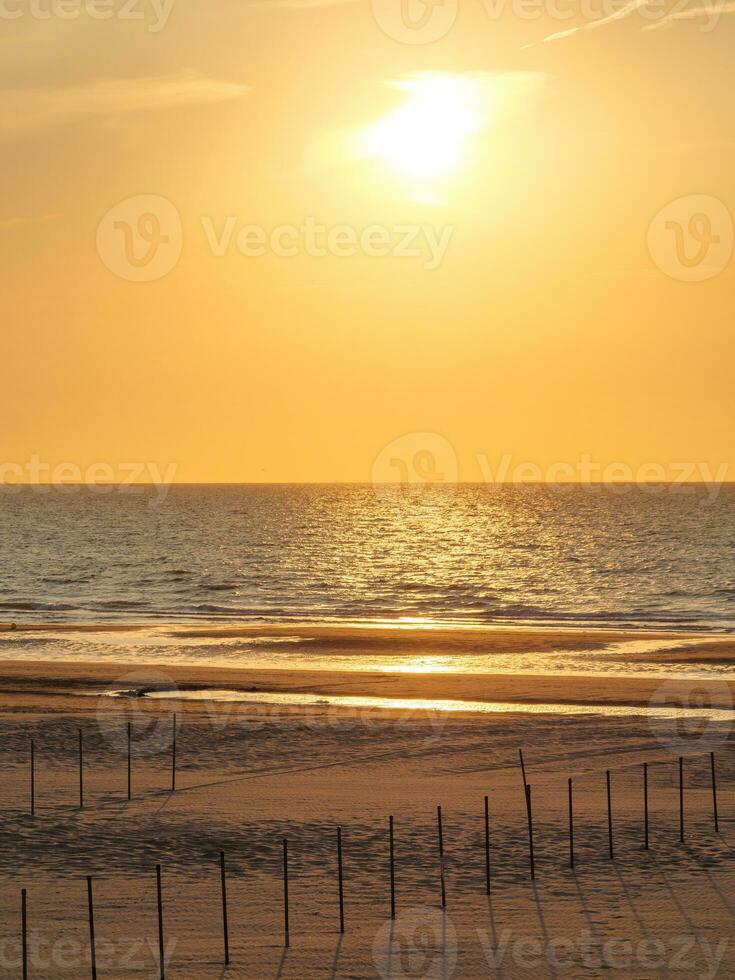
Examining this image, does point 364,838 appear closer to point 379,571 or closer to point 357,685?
point 357,685

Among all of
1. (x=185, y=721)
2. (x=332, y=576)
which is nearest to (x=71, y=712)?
(x=185, y=721)

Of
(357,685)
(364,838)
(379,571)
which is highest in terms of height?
(379,571)

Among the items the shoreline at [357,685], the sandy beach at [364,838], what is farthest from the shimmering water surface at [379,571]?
the sandy beach at [364,838]

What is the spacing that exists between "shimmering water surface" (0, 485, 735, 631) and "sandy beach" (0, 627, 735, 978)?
31.9 metres

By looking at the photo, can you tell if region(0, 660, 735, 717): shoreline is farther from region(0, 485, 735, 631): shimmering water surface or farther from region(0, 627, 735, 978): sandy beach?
region(0, 485, 735, 631): shimmering water surface

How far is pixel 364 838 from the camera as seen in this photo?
67.4 feet

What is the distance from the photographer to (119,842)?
20094 mm

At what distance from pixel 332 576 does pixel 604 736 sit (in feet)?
200

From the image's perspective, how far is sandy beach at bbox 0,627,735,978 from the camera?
15695mm

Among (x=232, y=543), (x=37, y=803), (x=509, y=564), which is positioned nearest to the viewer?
(x=37, y=803)

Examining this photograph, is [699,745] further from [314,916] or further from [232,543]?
[232,543]

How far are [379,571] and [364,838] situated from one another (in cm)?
7529

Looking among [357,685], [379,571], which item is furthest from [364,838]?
[379,571]

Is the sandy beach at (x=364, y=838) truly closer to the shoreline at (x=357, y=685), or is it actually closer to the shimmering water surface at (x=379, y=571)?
the shoreline at (x=357, y=685)
